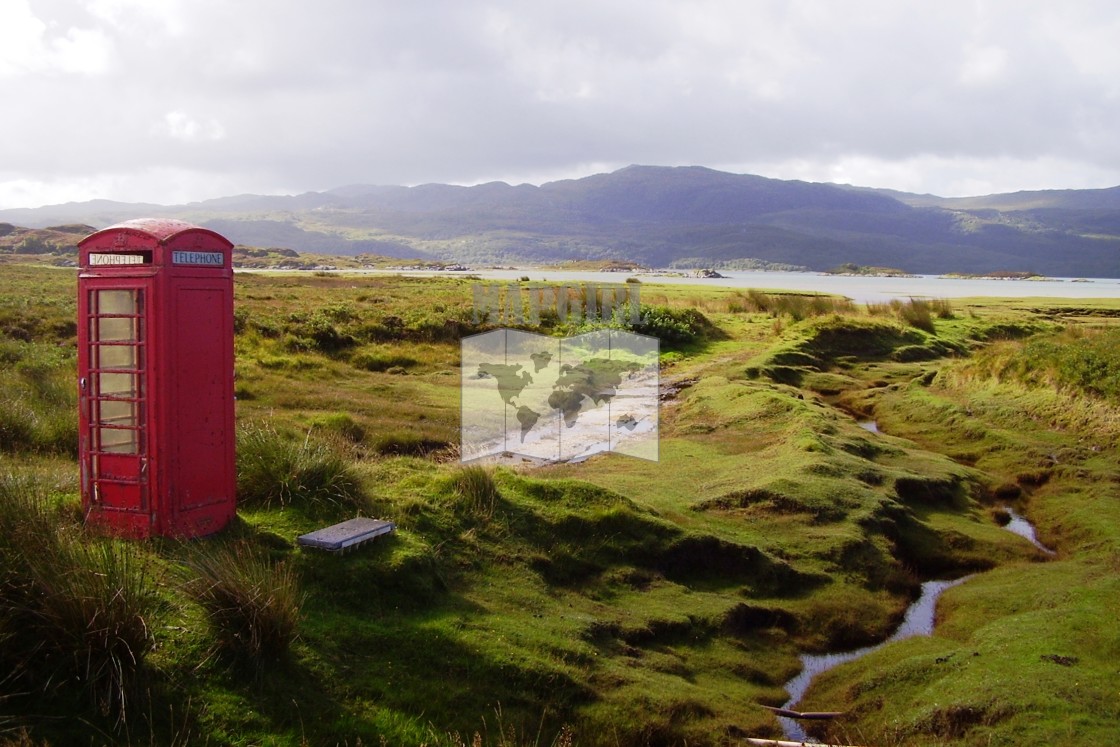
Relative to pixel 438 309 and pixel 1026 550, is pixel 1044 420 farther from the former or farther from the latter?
pixel 438 309

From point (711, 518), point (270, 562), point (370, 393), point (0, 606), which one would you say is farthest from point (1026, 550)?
point (370, 393)

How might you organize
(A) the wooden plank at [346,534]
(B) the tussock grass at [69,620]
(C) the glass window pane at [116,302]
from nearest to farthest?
(B) the tussock grass at [69,620], (C) the glass window pane at [116,302], (A) the wooden plank at [346,534]

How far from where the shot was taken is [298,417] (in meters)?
17.8

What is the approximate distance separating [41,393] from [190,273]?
9109 mm

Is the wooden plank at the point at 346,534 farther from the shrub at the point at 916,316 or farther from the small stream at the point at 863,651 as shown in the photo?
the shrub at the point at 916,316

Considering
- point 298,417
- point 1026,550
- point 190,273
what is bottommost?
point 1026,550

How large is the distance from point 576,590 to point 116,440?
195 inches

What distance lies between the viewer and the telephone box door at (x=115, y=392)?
25.4 feet

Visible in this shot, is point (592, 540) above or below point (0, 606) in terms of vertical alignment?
below

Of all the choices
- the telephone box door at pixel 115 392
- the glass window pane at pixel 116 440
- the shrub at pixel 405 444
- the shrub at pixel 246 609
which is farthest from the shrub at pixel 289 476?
the shrub at pixel 405 444

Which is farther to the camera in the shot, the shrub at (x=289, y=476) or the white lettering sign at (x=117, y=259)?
the shrub at (x=289, y=476)

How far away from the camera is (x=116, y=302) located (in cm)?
793

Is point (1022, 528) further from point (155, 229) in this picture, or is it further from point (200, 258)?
point (155, 229)

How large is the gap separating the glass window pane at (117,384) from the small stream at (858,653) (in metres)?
6.85
